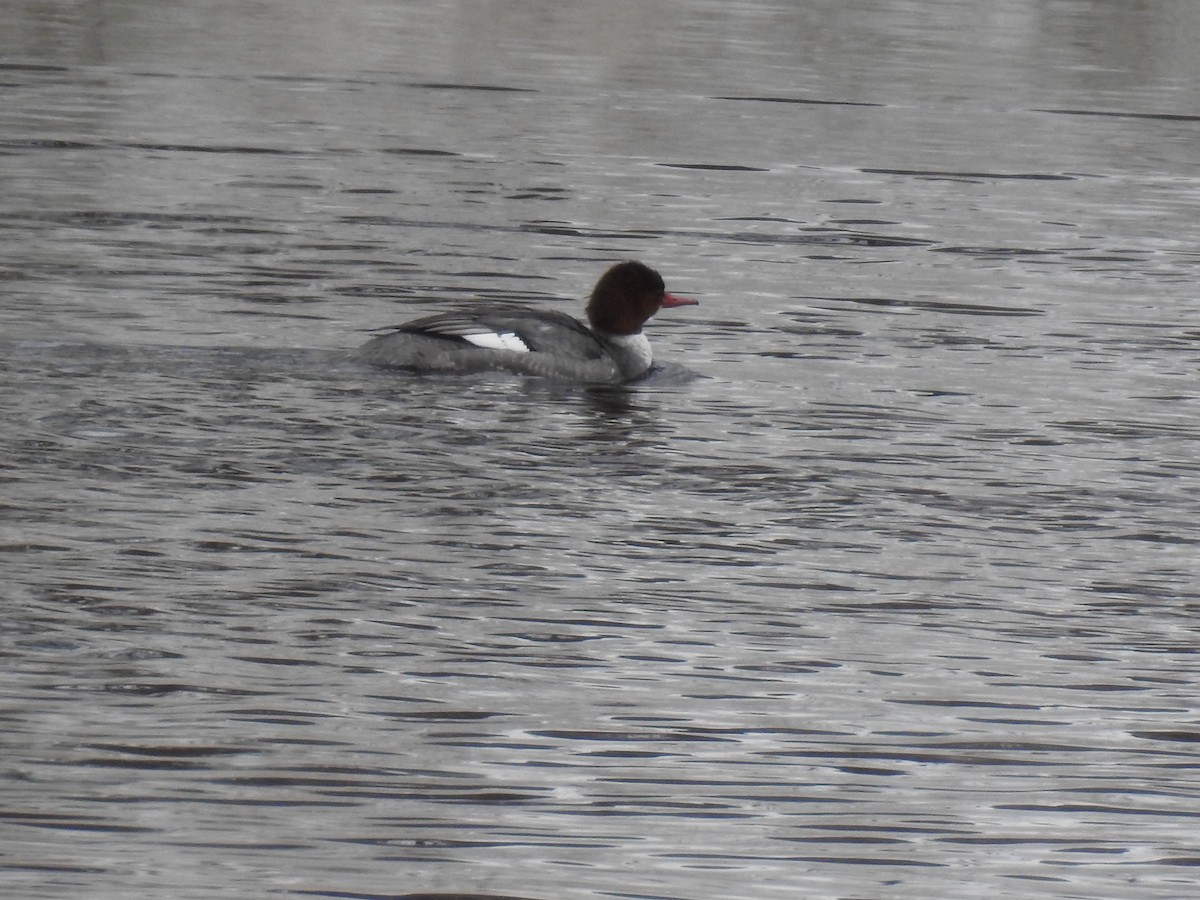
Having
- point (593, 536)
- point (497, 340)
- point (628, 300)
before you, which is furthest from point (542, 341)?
point (593, 536)

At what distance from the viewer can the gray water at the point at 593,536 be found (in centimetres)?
684

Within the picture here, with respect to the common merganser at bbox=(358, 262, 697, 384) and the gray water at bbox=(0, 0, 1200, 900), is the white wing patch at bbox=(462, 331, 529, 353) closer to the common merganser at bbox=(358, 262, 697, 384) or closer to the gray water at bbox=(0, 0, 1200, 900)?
the common merganser at bbox=(358, 262, 697, 384)

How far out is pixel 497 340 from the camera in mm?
A: 13453

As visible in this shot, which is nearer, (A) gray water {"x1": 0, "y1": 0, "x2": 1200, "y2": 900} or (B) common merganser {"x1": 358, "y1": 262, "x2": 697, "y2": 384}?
(A) gray water {"x1": 0, "y1": 0, "x2": 1200, "y2": 900}

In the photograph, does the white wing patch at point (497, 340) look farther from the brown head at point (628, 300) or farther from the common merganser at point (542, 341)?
the brown head at point (628, 300)

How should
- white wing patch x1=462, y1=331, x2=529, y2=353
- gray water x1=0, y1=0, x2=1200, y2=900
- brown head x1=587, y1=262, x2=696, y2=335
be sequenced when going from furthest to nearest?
brown head x1=587, y1=262, x2=696, y2=335
white wing patch x1=462, y1=331, x2=529, y2=353
gray water x1=0, y1=0, x2=1200, y2=900

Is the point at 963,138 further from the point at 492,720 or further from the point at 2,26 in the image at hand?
the point at 492,720

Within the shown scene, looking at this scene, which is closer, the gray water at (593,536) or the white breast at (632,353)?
the gray water at (593,536)

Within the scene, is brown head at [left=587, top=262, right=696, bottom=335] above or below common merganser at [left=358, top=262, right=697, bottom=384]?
above

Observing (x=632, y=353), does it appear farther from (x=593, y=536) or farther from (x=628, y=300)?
(x=593, y=536)

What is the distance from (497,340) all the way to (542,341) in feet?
1.10

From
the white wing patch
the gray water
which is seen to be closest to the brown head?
the gray water

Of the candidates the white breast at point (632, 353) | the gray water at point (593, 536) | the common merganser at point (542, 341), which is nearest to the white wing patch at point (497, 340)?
the common merganser at point (542, 341)

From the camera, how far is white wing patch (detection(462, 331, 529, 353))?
13406mm
